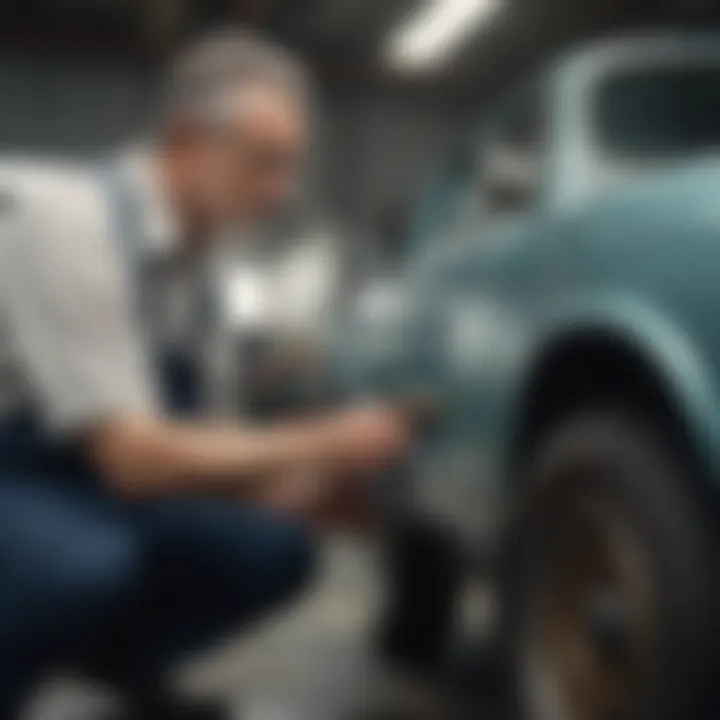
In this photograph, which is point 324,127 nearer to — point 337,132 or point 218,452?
point 337,132

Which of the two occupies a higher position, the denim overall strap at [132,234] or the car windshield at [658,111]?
the car windshield at [658,111]

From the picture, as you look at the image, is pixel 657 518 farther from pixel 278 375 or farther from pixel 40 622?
pixel 278 375

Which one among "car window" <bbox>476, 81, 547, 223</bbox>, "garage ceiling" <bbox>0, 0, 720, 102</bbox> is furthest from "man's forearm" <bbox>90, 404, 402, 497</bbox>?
"garage ceiling" <bbox>0, 0, 720, 102</bbox>

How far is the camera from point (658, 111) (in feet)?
3.05

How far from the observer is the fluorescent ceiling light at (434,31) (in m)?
1.26

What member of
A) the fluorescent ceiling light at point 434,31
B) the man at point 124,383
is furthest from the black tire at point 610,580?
the fluorescent ceiling light at point 434,31

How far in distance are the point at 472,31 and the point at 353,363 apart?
1.19 feet

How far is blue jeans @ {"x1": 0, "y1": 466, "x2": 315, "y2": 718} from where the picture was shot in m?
0.63

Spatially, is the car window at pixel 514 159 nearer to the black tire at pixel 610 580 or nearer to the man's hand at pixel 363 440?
the black tire at pixel 610 580

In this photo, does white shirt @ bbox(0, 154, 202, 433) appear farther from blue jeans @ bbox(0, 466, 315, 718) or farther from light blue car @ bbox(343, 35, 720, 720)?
light blue car @ bbox(343, 35, 720, 720)

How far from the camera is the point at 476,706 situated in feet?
3.33

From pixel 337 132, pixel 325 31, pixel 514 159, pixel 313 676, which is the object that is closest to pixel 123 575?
pixel 313 676

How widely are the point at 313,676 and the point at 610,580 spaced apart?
0.35 m

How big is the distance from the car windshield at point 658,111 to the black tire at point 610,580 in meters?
0.23
